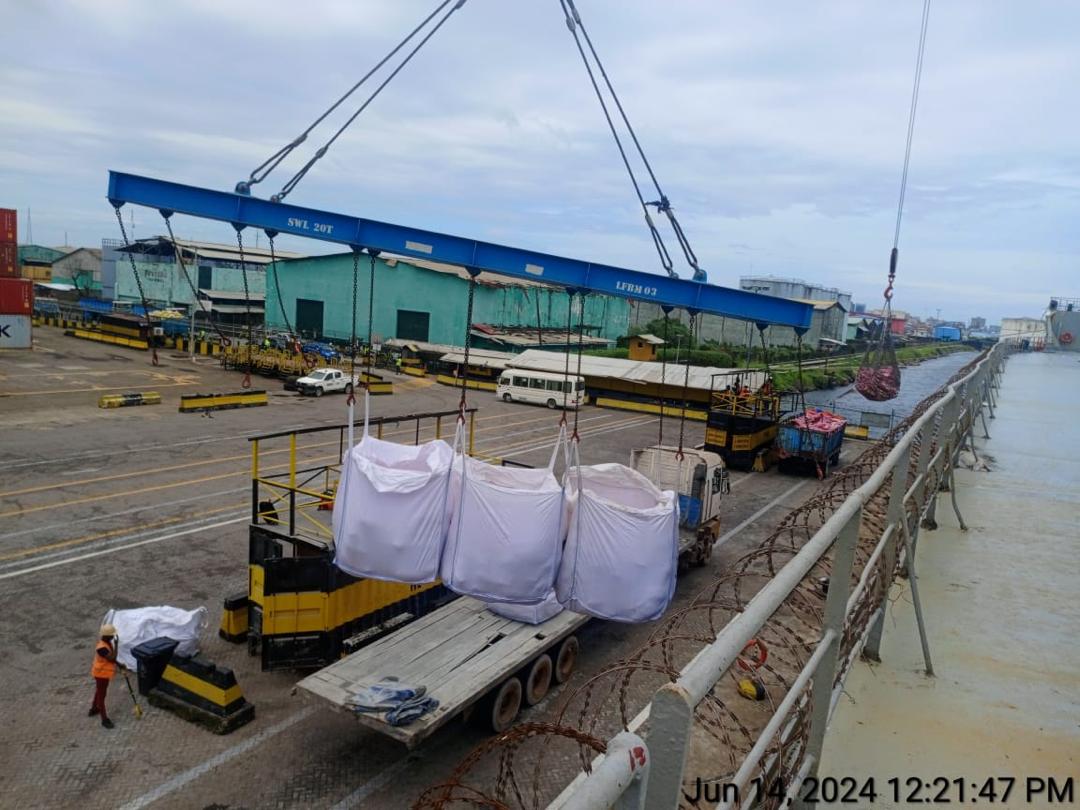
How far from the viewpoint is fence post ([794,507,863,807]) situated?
2.38 m

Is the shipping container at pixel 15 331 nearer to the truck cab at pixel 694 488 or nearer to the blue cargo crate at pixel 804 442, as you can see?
the truck cab at pixel 694 488

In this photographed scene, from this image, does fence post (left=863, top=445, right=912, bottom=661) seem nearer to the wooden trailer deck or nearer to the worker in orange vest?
the wooden trailer deck

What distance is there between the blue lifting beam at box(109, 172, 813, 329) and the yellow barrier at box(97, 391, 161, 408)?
1466 cm

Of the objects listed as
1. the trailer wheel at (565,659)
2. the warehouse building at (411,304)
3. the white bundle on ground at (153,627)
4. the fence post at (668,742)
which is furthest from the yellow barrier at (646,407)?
the fence post at (668,742)

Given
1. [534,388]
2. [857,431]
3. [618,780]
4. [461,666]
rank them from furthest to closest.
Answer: [534,388] < [857,431] < [461,666] < [618,780]

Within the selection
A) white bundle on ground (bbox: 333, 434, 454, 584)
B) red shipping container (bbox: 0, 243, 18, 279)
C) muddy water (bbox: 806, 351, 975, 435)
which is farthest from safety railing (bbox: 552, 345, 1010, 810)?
red shipping container (bbox: 0, 243, 18, 279)

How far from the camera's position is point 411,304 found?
4931cm

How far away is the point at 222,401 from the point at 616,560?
24204 mm

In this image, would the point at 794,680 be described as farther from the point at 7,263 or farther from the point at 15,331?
the point at 7,263

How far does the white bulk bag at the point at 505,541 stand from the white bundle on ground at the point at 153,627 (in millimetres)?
4849

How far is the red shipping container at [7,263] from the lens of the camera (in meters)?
34.5

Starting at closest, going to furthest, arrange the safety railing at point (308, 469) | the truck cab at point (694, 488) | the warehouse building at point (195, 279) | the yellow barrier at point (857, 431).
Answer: the safety railing at point (308, 469), the truck cab at point (694, 488), the yellow barrier at point (857, 431), the warehouse building at point (195, 279)

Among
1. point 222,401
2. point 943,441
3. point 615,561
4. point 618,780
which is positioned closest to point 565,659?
point 615,561

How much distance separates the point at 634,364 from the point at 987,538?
102 ft
